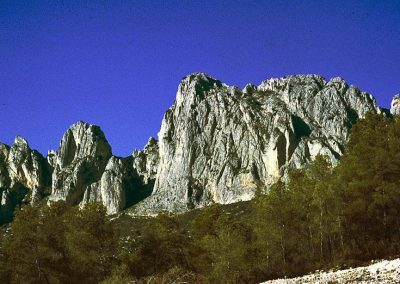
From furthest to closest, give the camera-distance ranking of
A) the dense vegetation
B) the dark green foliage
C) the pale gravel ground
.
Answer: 1. the dark green foliage
2. the dense vegetation
3. the pale gravel ground

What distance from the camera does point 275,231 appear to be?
58719 mm

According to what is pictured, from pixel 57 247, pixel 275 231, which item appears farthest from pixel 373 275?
pixel 57 247

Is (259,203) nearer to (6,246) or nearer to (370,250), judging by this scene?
(370,250)

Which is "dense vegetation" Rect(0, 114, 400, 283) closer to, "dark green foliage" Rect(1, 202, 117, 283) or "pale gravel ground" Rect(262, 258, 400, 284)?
"dark green foliage" Rect(1, 202, 117, 283)

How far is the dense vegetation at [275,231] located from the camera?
5062 centimetres

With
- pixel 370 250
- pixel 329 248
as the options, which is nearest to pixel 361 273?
pixel 370 250

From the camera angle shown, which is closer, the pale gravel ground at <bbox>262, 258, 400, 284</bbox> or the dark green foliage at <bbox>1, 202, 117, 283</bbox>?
the pale gravel ground at <bbox>262, 258, 400, 284</bbox>

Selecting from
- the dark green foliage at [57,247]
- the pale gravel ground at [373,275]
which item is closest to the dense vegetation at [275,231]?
the dark green foliage at [57,247]

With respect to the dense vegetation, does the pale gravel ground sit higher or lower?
lower

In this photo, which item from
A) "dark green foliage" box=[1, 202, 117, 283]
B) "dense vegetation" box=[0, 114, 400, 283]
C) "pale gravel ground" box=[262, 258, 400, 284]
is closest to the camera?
"pale gravel ground" box=[262, 258, 400, 284]

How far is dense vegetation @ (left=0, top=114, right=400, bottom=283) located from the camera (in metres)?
50.6

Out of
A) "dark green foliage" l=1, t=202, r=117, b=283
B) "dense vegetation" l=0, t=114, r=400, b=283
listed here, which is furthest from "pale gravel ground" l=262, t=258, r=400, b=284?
"dark green foliage" l=1, t=202, r=117, b=283

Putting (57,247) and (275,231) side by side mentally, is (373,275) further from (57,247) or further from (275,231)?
(57,247)

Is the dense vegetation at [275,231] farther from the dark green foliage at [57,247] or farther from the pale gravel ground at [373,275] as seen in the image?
the pale gravel ground at [373,275]
